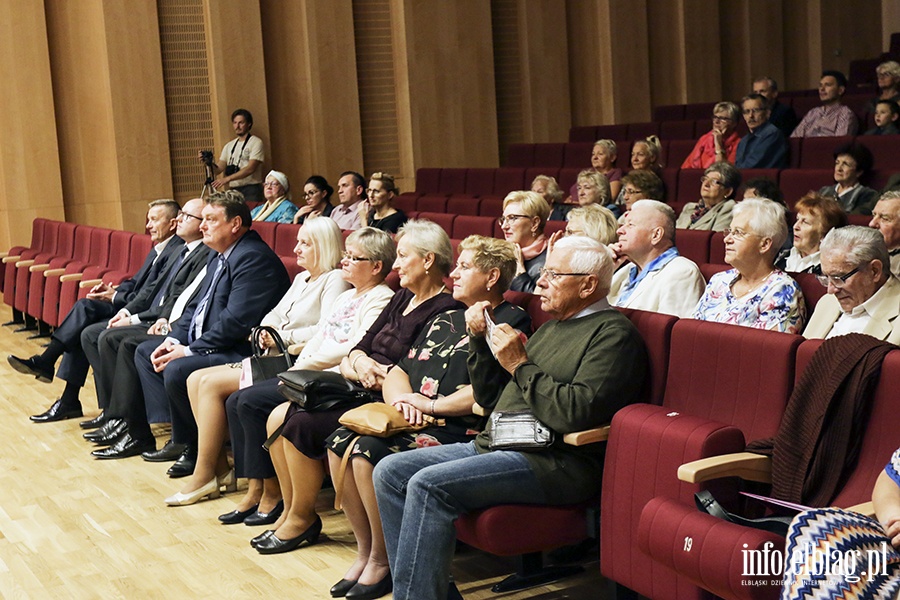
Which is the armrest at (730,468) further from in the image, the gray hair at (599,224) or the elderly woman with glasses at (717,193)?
the elderly woman with glasses at (717,193)

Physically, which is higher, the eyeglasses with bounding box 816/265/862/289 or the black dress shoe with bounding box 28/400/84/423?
the eyeglasses with bounding box 816/265/862/289

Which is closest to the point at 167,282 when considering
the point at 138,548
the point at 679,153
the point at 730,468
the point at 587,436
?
the point at 138,548

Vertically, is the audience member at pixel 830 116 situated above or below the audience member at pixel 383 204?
above

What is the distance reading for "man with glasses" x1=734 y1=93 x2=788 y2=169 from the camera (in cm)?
616

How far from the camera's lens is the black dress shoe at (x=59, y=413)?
198 inches

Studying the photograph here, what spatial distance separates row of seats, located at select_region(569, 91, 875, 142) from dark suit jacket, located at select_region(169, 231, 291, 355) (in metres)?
4.66

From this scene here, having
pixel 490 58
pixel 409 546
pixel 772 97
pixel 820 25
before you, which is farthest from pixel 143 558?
pixel 820 25

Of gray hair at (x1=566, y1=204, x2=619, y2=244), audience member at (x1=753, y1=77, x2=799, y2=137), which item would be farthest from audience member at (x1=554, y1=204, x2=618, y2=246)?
audience member at (x1=753, y1=77, x2=799, y2=137)

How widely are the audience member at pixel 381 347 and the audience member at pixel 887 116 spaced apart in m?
3.86

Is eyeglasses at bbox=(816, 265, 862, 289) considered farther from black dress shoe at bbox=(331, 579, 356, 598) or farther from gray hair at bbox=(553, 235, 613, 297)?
black dress shoe at bbox=(331, 579, 356, 598)

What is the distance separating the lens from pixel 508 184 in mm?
7520

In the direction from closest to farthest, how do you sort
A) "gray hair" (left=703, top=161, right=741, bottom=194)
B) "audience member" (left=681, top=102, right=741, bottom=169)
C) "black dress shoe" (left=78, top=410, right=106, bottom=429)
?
"black dress shoe" (left=78, top=410, right=106, bottom=429) < "gray hair" (left=703, top=161, right=741, bottom=194) < "audience member" (left=681, top=102, right=741, bottom=169)

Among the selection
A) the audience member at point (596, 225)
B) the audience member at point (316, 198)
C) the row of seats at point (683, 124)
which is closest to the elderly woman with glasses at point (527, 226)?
the audience member at point (596, 225)

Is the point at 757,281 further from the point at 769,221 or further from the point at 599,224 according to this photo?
the point at 599,224
